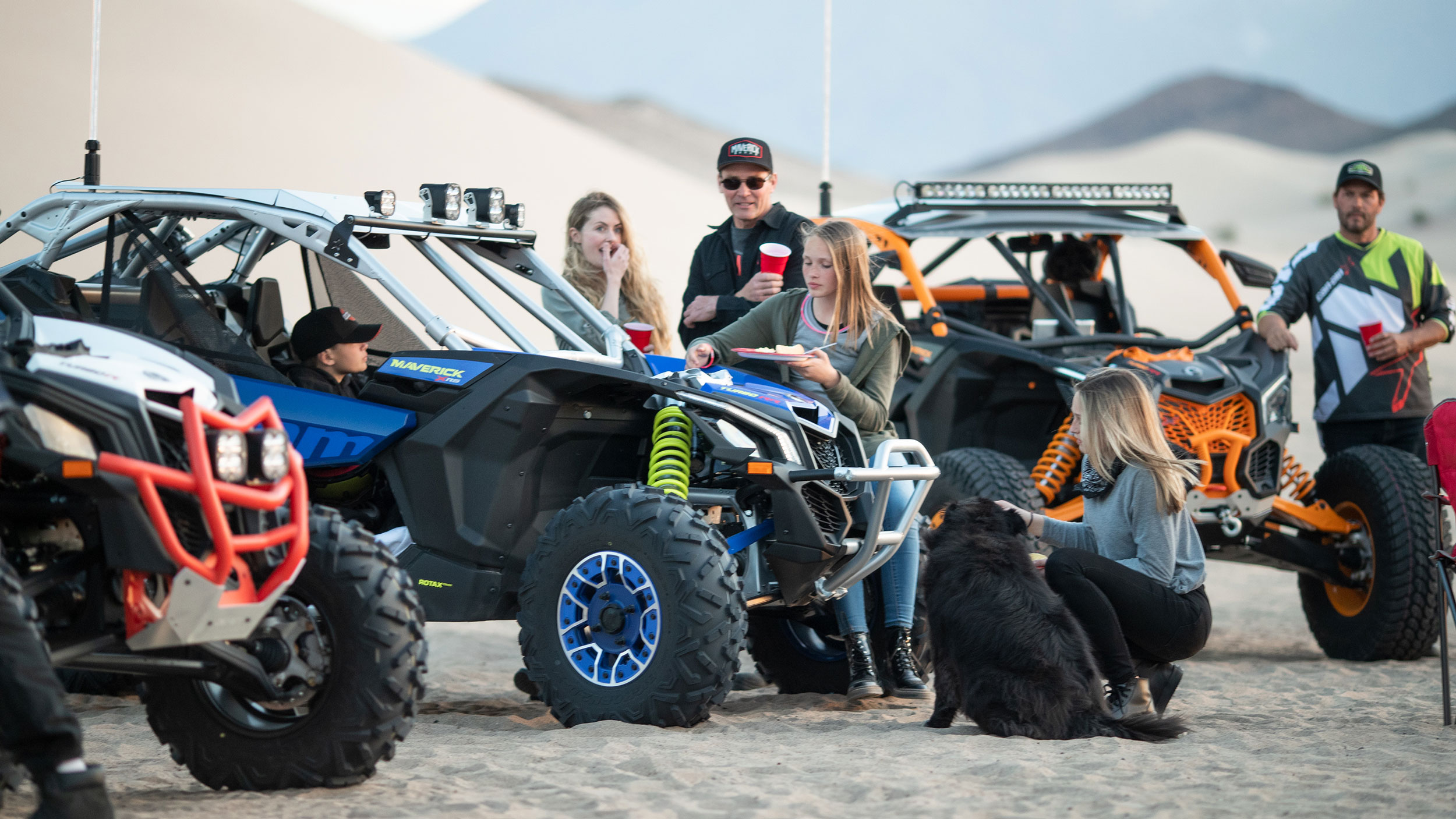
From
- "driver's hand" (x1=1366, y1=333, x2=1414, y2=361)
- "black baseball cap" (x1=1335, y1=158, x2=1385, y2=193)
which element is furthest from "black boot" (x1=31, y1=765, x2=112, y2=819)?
"black baseball cap" (x1=1335, y1=158, x2=1385, y2=193)

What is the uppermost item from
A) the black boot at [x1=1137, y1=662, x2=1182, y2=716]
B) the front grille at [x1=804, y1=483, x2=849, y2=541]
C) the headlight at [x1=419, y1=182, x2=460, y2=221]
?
the headlight at [x1=419, y1=182, x2=460, y2=221]

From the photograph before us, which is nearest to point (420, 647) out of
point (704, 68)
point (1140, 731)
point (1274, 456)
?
point (1140, 731)

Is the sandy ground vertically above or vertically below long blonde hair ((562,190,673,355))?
below

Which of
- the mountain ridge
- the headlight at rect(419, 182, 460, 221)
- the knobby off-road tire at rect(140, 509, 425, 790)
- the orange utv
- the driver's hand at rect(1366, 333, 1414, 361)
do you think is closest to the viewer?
the knobby off-road tire at rect(140, 509, 425, 790)

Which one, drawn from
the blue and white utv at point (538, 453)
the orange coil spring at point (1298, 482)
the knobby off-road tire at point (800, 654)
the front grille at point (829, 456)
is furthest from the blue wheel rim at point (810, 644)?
the orange coil spring at point (1298, 482)

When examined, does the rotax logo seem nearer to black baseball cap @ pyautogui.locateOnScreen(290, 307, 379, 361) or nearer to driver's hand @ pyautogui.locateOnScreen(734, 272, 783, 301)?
black baseball cap @ pyautogui.locateOnScreen(290, 307, 379, 361)

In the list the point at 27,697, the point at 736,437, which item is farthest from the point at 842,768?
the point at 27,697

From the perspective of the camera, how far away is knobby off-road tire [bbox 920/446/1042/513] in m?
7.72

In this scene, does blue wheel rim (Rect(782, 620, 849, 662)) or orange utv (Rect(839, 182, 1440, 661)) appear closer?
blue wheel rim (Rect(782, 620, 849, 662))

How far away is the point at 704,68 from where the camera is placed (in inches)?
3093

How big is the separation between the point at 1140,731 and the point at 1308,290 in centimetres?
459

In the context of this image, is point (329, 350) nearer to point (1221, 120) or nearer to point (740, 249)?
point (740, 249)

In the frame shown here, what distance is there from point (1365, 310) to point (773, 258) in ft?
12.3

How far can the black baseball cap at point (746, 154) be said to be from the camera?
7.54 metres
